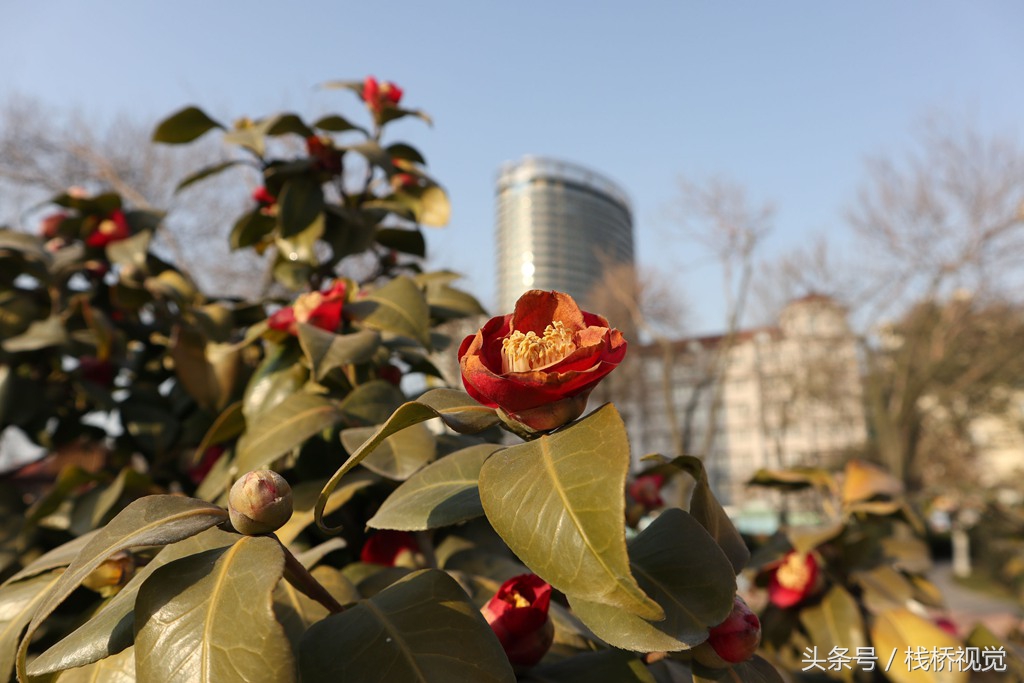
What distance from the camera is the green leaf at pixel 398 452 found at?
0.70 meters

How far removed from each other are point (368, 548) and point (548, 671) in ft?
1.08

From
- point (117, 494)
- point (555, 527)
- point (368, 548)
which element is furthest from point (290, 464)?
point (555, 527)

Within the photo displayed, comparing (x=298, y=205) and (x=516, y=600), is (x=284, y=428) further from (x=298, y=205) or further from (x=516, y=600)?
(x=298, y=205)

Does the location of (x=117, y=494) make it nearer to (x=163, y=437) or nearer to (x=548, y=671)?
(x=163, y=437)

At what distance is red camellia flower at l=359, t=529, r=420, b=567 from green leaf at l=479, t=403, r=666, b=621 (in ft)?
1.37

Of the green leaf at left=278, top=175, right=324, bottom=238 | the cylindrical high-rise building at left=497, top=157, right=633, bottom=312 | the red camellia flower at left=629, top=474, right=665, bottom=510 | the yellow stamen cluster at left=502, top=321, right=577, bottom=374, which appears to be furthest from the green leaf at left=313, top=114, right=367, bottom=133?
the cylindrical high-rise building at left=497, top=157, right=633, bottom=312

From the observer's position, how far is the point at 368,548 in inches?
33.6

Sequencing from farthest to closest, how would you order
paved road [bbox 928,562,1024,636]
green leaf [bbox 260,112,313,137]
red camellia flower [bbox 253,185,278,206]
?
paved road [bbox 928,562,1024,636] → red camellia flower [bbox 253,185,278,206] → green leaf [bbox 260,112,313,137]

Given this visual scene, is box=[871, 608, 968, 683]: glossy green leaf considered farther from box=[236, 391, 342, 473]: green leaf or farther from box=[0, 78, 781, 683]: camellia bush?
box=[236, 391, 342, 473]: green leaf

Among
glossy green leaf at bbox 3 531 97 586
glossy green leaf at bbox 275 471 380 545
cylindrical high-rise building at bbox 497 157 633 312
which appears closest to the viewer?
glossy green leaf at bbox 3 531 97 586

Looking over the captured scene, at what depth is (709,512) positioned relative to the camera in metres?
0.62

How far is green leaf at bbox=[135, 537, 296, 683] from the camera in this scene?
437mm

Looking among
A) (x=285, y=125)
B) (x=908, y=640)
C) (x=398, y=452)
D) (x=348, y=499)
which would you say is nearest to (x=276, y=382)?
(x=348, y=499)

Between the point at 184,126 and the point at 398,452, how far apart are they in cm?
93
